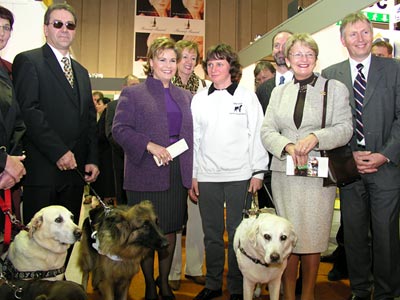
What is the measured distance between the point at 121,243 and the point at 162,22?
32.7 ft

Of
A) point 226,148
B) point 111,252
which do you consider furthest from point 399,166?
point 111,252

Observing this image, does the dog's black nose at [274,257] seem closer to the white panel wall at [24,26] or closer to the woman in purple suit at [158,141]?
the woman in purple suit at [158,141]

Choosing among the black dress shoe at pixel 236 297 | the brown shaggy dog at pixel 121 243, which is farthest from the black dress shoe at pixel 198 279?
the brown shaggy dog at pixel 121 243

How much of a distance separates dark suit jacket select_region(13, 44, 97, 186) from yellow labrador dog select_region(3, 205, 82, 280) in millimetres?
291

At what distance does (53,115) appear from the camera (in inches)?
102

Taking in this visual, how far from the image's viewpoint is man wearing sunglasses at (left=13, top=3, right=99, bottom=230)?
248 centimetres

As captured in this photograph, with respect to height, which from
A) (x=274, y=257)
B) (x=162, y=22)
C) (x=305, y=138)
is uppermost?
(x=162, y=22)

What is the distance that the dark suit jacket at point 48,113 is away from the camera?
247 cm

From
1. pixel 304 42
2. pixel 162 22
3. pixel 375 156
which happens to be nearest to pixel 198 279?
pixel 375 156

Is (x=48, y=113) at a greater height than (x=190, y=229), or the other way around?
(x=48, y=113)

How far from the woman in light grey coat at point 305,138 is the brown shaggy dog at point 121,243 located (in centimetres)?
83

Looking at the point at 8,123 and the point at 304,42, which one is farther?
the point at 304,42

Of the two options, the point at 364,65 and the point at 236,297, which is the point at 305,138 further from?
the point at 236,297

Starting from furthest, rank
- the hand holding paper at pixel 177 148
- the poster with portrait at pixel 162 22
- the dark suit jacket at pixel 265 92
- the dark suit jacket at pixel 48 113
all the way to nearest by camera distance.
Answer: the poster with portrait at pixel 162 22, the dark suit jacket at pixel 265 92, the hand holding paper at pixel 177 148, the dark suit jacket at pixel 48 113
